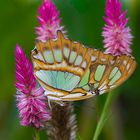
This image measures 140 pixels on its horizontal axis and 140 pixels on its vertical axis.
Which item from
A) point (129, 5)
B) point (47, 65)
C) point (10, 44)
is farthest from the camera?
point (10, 44)

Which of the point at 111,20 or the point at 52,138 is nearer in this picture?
the point at 52,138

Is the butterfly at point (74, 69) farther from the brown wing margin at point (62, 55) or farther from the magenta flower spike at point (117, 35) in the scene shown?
the magenta flower spike at point (117, 35)

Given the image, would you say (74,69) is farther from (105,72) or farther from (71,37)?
(71,37)

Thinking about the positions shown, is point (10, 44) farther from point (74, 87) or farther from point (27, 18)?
point (74, 87)

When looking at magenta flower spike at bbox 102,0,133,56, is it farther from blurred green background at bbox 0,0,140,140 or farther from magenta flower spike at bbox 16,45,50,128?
blurred green background at bbox 0,0,140,140

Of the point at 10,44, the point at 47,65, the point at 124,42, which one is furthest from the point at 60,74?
the point at 10,44

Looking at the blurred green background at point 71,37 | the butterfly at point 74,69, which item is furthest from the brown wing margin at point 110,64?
the blurred green background at point 71,37
